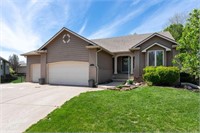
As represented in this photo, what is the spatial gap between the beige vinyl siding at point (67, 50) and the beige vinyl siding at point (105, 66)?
1.57 metres

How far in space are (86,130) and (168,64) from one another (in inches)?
505

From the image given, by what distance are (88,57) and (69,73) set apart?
2.75 metres

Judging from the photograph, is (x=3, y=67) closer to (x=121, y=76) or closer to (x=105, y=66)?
(x=105, y=66)

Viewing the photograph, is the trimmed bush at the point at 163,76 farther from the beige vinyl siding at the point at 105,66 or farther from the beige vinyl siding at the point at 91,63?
the beige vinyl siding at the point at 105,66

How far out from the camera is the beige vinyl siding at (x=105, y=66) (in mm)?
16156

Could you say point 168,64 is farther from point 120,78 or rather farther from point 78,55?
point 78,55

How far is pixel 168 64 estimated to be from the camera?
602 inches

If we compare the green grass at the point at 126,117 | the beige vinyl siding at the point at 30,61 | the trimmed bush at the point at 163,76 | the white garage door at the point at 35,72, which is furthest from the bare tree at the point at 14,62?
the green grass at the point at 126,117

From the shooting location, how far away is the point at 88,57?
15.5m

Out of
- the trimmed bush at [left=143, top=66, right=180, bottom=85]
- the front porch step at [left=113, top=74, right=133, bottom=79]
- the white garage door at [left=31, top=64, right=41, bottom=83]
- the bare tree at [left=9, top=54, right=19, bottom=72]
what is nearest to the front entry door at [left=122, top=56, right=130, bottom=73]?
the front porch step at [left=113, top=74, right=133, bottom=79]

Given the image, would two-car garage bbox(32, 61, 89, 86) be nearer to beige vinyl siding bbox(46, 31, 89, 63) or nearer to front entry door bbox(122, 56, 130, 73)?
beige vinyl siding bbox(46, 31, 89, 63)

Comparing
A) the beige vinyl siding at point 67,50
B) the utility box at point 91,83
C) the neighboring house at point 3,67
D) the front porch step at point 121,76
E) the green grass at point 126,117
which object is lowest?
the green grass at point 126,117

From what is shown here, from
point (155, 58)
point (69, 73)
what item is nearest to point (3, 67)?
point (69, 73)

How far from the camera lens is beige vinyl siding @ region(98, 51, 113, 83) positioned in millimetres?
16156
